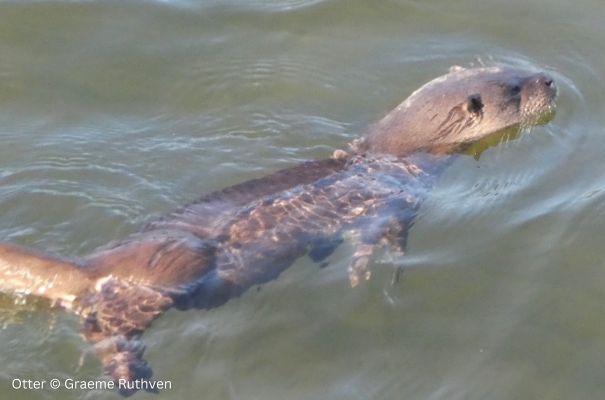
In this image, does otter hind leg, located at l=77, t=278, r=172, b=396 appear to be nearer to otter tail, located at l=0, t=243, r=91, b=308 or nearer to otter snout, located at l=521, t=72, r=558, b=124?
otter tail, located at l=0, t=243, r=91, b=308

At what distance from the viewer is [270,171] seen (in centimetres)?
662

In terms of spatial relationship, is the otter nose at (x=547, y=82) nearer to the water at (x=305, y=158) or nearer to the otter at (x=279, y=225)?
the otter at (x=279, y=225)

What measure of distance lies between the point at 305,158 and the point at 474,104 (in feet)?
3.47

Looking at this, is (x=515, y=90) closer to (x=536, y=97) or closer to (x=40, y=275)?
(x=536, y=97)

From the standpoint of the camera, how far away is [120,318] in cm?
507

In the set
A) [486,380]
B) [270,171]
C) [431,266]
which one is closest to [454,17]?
[270,171]

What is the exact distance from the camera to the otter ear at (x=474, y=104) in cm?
686

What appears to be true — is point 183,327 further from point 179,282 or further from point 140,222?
point 140,222

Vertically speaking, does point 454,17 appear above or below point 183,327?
above

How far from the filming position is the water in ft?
17.0

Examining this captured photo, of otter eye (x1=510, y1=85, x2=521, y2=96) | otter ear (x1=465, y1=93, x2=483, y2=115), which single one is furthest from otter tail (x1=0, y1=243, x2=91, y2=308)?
otter eye (x1=510, y1=85, x2=521, y2=96)

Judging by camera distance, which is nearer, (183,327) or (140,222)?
(183,327)

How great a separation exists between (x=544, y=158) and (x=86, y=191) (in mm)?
2688

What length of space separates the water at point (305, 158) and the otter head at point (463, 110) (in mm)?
155
